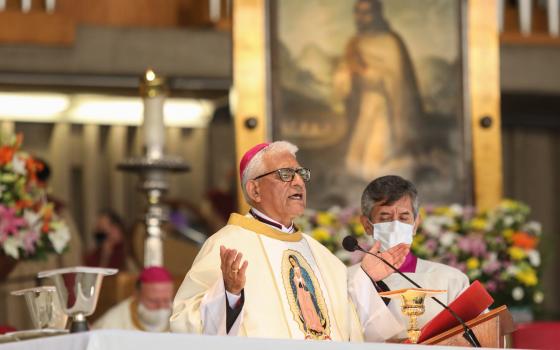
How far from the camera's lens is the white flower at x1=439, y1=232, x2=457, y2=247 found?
27.1 feet

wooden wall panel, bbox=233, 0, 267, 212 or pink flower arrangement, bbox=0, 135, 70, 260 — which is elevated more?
wooden wall panel, bbox=233, 0, 267, 212

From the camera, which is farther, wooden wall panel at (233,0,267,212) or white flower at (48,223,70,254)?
wooden wall panel at (233,0,267,212)

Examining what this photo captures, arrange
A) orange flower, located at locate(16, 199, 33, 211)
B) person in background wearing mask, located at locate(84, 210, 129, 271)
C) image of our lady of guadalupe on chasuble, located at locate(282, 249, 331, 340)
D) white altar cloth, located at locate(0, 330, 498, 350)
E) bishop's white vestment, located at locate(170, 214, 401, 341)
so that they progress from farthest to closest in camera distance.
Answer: person in background wearing mask, located at locate(84, 210, 129, 271) < orange flower, located at locate(16, 199, 33, 211) < image of our lady of guadalupe on chasuble, located at locate(282, 249, 331, 340) < bishop's white vestment, located at locate(170, 214, 401, 341) < white altar cloth, located at locate(0, 330, 498, 350)

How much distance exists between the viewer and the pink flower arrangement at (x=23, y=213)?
7320 millimetres

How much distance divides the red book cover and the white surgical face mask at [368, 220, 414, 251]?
56 centimetres

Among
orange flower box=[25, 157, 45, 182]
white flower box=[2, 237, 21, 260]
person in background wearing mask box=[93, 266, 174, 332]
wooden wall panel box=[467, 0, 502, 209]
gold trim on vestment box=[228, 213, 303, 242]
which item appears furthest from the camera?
wooden wall panel box=[467, 0, 502, 209]

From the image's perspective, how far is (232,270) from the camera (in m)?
4.75

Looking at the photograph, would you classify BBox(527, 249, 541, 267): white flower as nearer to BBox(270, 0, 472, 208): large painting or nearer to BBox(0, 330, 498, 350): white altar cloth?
BBox(270, 0, 472, 208): large painting

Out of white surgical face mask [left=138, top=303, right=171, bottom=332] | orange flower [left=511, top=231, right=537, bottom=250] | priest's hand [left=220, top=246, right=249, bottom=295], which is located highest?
orange flower [left=511, top=231, right=537, bottom=250]

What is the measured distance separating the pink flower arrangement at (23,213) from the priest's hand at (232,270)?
2.66 metres

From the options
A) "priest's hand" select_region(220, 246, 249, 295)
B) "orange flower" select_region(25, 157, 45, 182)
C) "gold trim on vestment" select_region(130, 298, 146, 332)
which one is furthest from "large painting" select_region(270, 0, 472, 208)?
"priest's hand" select_region(220, 246, 249, 295)

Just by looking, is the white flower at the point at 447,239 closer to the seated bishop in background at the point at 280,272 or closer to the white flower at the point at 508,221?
the white flower at the point at 508,221

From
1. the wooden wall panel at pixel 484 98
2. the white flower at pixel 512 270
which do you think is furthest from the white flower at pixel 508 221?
the wooden wall panel at pixel 484 98

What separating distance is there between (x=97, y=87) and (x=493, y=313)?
24.4ft
